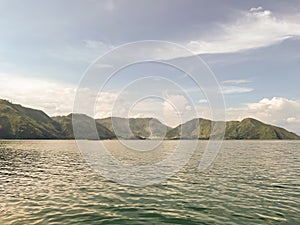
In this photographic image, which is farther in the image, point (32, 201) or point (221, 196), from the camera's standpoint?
point (221, 196)

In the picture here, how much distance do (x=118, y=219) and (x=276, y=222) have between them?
566 inches

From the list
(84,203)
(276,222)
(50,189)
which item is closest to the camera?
(276,222)

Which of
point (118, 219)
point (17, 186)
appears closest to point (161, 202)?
point (118, 219)

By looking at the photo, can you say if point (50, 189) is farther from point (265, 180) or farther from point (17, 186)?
point (265, 180)

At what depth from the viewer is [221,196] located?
34.5 m

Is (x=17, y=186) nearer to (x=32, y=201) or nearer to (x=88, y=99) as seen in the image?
(x=32, y=201)

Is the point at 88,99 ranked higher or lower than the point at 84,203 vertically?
higher

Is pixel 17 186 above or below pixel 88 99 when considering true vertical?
below

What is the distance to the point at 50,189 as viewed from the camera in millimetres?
38781

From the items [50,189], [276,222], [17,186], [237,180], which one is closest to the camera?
[276,222]

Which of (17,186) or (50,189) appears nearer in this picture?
(50,189)

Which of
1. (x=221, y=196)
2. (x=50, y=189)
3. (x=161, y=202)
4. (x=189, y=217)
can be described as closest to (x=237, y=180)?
(x=221, y=196)

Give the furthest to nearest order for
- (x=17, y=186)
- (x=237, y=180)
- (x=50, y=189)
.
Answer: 1. (x=237, y=180)
2. (x=17, y=186)
3. (x=50, y=189)

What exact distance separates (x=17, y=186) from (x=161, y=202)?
77.9 ft
